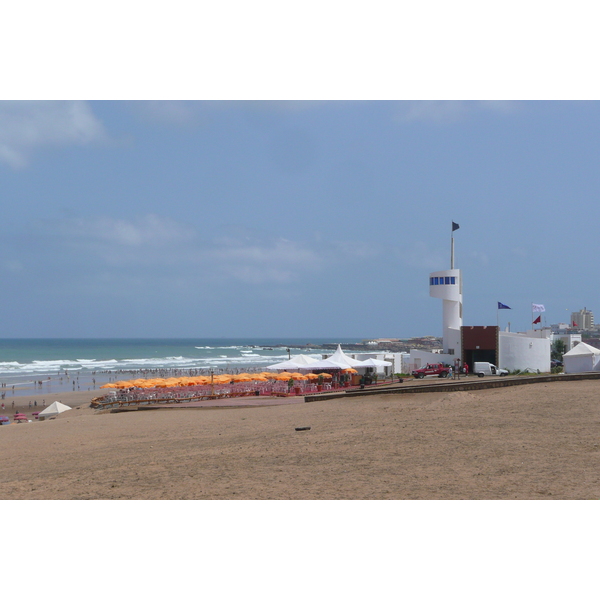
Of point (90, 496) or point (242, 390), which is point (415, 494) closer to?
point (90, 496)

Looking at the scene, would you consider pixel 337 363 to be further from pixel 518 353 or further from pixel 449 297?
pixel 518 353

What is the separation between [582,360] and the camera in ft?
86.3

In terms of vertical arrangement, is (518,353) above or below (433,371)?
above

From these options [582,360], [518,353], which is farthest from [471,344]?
[582,360]

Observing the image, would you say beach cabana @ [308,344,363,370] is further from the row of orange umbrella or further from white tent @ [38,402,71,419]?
white tent @ [38,402,71,419]

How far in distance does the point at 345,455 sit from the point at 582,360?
21.5 metres

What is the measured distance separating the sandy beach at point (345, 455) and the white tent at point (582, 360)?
41.3ft

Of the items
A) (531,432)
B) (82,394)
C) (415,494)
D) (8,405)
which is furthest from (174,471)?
(82,394)

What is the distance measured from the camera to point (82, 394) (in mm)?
41250

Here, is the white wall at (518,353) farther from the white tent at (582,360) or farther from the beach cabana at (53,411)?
the beach cabana at (53,411)

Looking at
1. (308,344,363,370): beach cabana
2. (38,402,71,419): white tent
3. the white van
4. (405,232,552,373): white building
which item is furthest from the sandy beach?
(405,232,552,373): white building

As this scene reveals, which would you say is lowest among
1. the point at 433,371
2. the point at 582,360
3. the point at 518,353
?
the point at 433,371

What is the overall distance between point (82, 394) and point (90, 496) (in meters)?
37.0

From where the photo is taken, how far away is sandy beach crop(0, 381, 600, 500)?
6.65 metres
